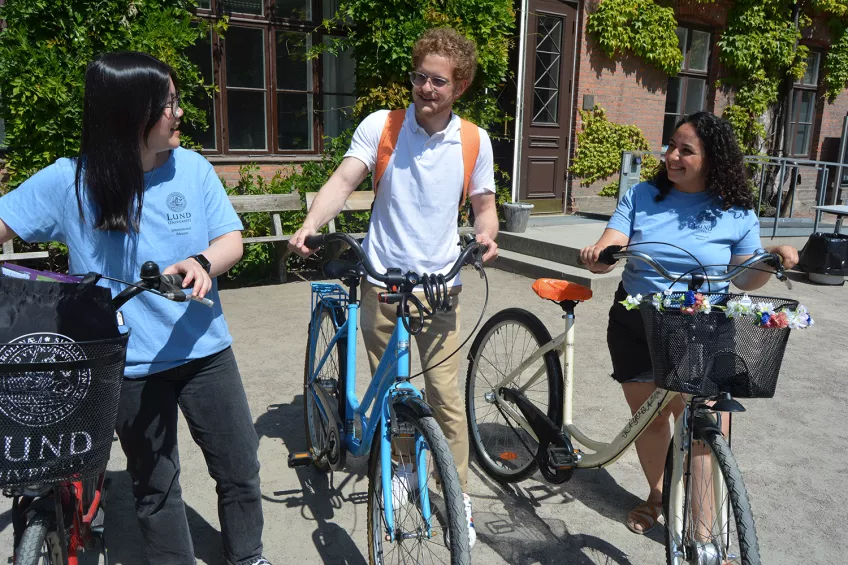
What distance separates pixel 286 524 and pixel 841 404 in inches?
146

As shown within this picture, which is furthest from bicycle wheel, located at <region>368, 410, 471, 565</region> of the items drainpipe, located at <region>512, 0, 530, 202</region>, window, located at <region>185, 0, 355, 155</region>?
drainpipe, located at <region>512, 0, 530, 202</region>

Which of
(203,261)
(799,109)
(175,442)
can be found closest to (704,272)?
(203,261)

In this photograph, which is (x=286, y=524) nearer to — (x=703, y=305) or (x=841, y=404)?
(x=703, y=305)

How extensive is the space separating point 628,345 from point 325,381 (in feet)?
4.39

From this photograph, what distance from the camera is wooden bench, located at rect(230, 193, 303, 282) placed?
746 centimetres

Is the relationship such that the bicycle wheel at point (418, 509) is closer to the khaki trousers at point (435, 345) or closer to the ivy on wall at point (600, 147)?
the khaki trousers at point (435, 345)

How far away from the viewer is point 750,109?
12672 millimetres

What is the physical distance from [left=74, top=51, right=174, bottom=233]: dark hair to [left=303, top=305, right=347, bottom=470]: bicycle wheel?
1.18 meters

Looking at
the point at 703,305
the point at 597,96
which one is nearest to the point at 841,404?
the point at 703,305

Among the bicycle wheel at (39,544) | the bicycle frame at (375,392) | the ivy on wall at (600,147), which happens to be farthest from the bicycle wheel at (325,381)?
the ivy on wall at (600,147)

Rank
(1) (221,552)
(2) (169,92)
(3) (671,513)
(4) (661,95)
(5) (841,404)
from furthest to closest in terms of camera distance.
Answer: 1. (4) (661,95)
2. (5) (841,404)
3. (1) (221,552)
4. (3) (671,513)
5. (2) (169,92)

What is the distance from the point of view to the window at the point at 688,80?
39.6 feet

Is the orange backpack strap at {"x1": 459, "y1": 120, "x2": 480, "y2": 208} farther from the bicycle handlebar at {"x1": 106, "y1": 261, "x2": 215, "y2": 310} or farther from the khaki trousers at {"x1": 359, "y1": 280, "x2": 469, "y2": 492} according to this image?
the bicycle handlebar at {"x1": 106, "y1": 261, "x2": 215, "y2": 310}

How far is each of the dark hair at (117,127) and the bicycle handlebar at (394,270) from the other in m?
0.64
